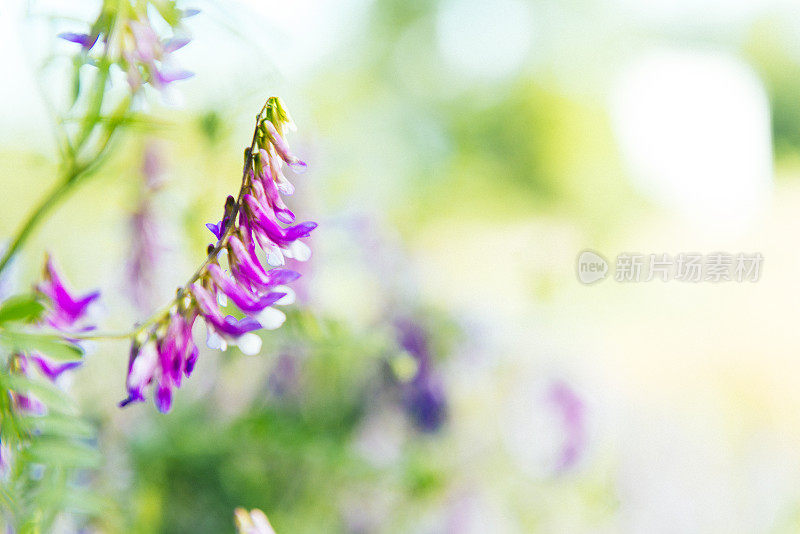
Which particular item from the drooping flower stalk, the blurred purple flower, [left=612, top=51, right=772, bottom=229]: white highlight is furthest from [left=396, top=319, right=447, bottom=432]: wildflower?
[left=612, top=51, right=772, bottom=229]: white highlight

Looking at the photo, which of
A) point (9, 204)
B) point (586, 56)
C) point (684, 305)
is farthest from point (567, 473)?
point (586, 56)

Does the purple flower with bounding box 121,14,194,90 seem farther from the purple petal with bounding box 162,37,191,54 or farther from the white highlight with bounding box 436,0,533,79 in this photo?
the white highlight with bounding box 436,0,533,79

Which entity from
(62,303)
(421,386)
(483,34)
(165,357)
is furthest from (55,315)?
(483,34)

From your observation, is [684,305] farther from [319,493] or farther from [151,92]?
[151,92]

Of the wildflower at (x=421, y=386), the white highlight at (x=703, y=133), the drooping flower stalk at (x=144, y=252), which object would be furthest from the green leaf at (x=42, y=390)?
the white highlight at (x=703, y=133)

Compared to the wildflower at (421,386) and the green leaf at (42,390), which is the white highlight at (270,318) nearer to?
the green leaf at (42,390)

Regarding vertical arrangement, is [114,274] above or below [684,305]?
above
